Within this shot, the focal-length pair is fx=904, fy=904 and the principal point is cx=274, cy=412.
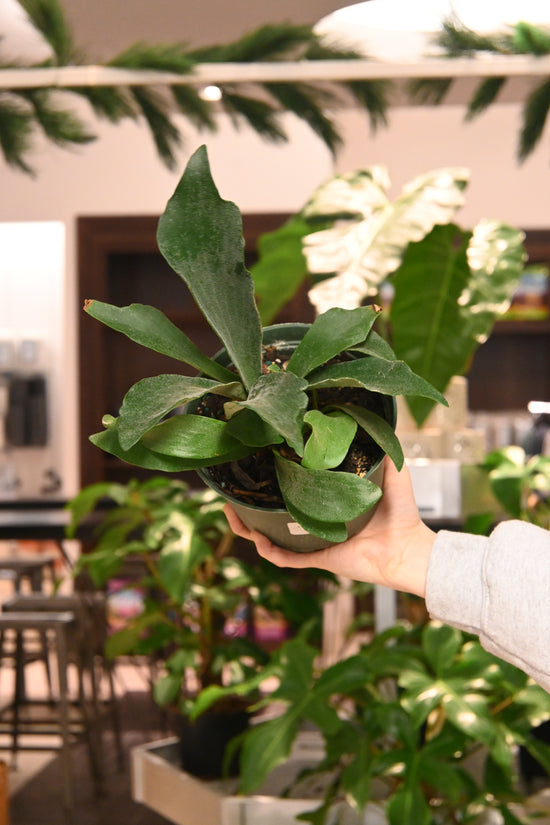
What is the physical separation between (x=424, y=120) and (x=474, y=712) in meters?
3.73

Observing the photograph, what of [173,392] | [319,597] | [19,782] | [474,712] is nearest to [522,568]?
[173,392]

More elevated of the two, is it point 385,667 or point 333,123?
point 333,123

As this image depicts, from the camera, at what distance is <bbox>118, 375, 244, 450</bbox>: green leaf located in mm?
589

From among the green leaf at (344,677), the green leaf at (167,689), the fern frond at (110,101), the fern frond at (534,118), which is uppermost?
the fern frond at (110,101)

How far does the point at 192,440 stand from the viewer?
660 mm

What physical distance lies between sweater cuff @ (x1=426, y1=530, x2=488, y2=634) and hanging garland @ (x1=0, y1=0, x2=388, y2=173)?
60.2 inches

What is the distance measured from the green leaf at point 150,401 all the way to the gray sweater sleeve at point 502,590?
13.1 inches

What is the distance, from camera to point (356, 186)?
2.16m

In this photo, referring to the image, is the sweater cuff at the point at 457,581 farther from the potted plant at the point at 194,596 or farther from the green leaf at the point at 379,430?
the potted plant at the point at 194,596

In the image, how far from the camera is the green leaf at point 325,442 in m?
0.64

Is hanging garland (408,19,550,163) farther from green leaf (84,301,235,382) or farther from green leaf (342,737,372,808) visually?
green leaf (84,301,235,382)

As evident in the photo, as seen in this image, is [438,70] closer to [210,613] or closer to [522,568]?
[210,613]

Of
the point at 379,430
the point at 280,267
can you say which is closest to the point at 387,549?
the point at 379,430

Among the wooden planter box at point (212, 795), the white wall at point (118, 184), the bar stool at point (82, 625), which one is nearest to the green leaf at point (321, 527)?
the wooden planter box at point (212, 795)
